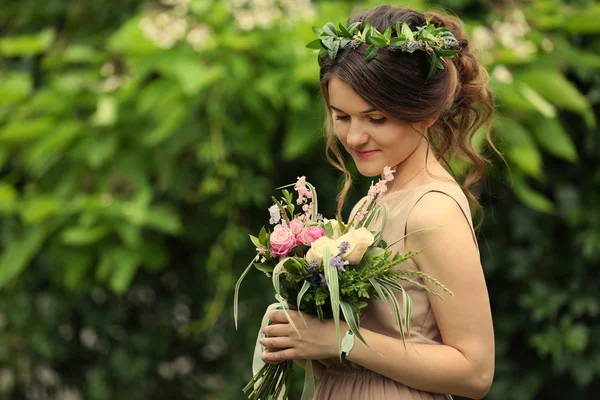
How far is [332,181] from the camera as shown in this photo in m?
4.33

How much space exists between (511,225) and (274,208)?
255cm

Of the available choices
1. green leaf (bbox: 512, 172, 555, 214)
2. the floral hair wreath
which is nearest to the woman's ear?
the floral hair wreath

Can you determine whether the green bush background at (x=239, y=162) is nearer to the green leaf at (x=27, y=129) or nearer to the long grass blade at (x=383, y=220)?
the green leaf at (x=27, y=129)

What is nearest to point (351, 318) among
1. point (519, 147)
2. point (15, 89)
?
point (519, 147)

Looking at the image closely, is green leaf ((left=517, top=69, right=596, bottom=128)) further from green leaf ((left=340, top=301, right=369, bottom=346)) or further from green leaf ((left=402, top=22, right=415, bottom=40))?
green leaf ((left=340, top=301, right=369, bottom=346))

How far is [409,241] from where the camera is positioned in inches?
79.5

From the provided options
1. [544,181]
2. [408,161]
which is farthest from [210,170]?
[408,161]

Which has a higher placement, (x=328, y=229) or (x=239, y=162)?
(x=328, y=229)

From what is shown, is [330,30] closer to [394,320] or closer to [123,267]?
[394,320]

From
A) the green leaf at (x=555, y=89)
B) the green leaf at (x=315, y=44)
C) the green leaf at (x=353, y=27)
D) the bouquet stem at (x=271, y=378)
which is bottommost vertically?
the green leaf at (x=555, y=89)

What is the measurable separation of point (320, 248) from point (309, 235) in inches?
3.1

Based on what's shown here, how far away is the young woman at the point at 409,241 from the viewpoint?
6.45 ft

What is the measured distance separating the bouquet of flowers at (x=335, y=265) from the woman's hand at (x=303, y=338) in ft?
0.09

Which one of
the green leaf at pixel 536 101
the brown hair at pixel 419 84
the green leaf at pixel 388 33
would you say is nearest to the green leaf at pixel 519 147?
the green leaf at pixel 536 101
